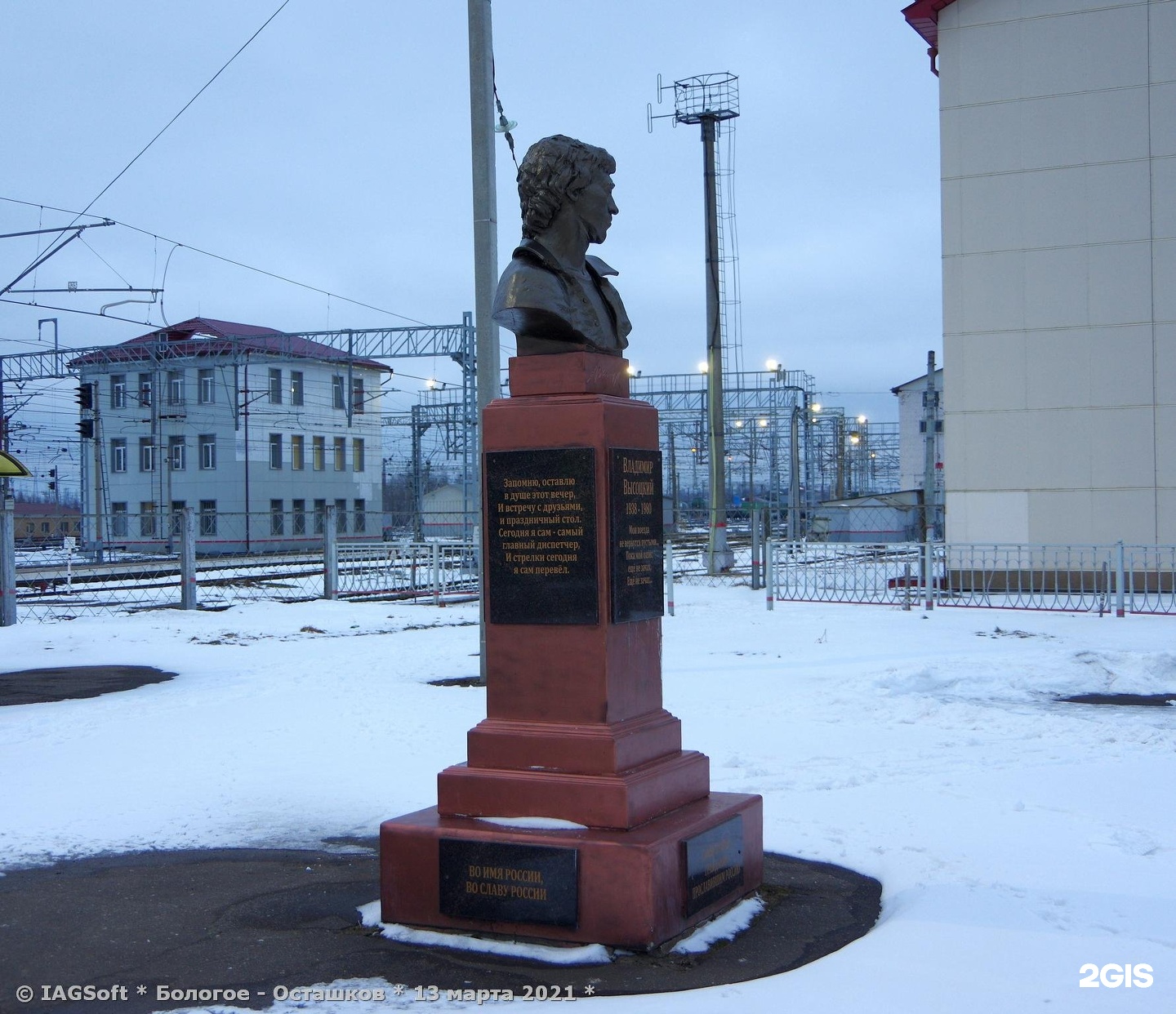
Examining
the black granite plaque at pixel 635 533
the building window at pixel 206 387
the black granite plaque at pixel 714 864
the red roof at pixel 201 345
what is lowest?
the black granite plaque at pixel 714 864

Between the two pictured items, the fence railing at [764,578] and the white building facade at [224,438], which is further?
the white building facade at [224,438]

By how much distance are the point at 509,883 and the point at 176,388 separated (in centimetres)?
5203

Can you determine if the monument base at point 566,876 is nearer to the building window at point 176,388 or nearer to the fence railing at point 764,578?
the fence railing at point 764,578

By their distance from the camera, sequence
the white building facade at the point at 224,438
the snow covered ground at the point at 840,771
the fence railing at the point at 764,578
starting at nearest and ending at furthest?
the snow covered ground at the point at 840,771 < the fence railing at the point at 764,578 < the white building facade at the point at 224,438

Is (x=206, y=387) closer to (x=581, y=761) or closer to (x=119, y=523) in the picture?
(x=119, y=523)

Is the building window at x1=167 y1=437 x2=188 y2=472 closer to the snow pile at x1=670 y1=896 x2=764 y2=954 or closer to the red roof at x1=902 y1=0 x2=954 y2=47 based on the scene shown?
the red roof at x1=902 y1=0 x2=954 y2=47

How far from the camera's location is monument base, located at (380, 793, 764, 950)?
17.1ft

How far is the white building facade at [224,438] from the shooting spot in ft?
167

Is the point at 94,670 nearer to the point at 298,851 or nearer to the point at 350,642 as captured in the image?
the point at 350,642

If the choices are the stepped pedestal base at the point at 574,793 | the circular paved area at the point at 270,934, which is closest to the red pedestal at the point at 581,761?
the stepped pedestal base at the point at 574,793

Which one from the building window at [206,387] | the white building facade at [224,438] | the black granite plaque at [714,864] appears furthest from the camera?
the building window at [206,387]

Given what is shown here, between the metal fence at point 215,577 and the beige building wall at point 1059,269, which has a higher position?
the beige building wall at point 1059,269

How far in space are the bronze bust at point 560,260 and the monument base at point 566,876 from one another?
7.67 ft

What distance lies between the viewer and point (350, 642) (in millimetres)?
16828
